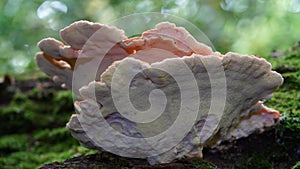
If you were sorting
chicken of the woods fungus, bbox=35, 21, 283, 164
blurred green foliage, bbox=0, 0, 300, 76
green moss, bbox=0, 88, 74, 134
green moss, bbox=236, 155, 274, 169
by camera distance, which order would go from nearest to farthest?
chicken of the woods fungus, bbox=35, 21, 283, 164
green moss, bbox=236, 155, 274, 169
green moss, bbox=0, 88, 74, 134
blurred green foliage, bbox=0, 0, 300, 76

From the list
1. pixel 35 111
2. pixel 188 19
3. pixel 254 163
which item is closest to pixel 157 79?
pixel 254 163

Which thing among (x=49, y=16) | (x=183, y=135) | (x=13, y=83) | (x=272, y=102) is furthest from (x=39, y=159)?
(x=49, y=16)

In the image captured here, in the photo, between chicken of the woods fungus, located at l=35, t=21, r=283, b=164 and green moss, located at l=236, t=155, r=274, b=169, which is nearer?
chicken of the woods fungus, located at l=35, t=21, r=283, b=164

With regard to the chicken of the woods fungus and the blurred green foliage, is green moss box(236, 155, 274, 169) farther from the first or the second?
the blurred green foliage

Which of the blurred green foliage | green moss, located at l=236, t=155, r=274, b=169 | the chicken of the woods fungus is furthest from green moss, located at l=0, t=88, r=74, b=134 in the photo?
the blurred green foliage

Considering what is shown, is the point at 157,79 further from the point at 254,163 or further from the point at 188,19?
the point at 188,19

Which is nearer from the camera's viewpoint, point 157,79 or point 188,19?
point 157,79
